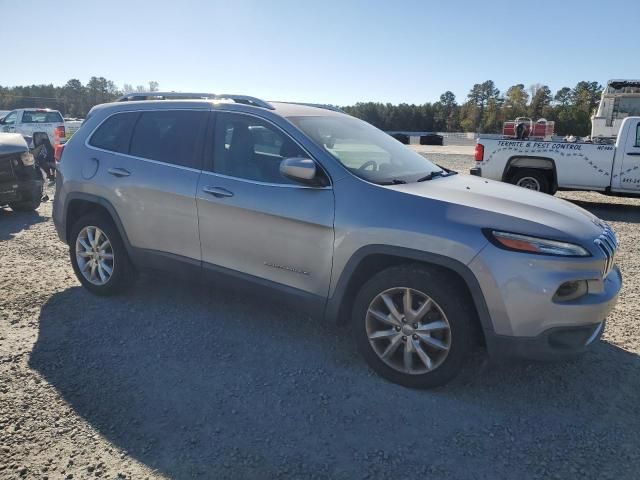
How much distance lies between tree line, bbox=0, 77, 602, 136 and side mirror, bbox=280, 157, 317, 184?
68.0 m

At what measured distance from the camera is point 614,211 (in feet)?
33.1

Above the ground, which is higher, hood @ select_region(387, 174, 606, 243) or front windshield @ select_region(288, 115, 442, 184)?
front windshield @ select_region(288, 115, 442, 184)

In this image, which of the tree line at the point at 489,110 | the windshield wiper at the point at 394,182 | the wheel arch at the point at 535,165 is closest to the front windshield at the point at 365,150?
the windshield wiper at the point at 394,182

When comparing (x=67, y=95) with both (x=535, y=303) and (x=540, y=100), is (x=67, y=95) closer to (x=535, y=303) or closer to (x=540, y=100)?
(x=540, y=100)

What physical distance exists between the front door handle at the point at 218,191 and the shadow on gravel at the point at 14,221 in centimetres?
464

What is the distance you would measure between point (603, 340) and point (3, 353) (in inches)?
180

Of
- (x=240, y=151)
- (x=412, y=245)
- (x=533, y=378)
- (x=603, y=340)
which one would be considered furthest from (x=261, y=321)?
(x=603, y=340)

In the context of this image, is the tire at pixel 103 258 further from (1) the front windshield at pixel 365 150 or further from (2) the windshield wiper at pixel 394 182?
(2) the windshield wiper at pixel 394 182

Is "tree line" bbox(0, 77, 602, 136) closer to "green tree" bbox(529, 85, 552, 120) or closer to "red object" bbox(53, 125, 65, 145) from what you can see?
"green tree" bbox(529, 85, 552, 120)

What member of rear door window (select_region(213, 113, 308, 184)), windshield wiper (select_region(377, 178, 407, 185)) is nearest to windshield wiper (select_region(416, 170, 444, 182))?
windshield wiper (select_region(377, 178, 407, 185))

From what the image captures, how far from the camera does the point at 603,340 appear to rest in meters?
3.93

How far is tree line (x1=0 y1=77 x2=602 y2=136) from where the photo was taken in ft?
245

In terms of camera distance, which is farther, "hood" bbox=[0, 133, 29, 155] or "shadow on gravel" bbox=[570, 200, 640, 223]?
"shadow on gravel" bbox=[570, 200, 640, 223]

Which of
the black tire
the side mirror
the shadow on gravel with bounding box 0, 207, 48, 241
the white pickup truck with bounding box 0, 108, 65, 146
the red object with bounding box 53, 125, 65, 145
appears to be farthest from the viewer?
the white pickup truck with bounding box 0, 108, 65, 146
